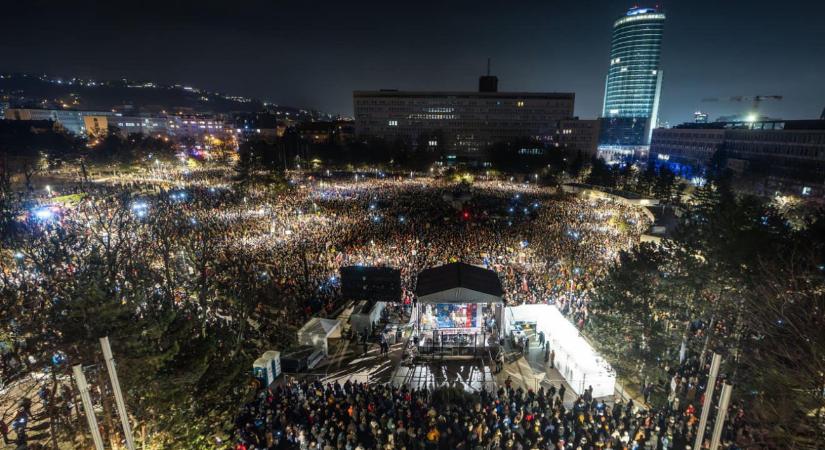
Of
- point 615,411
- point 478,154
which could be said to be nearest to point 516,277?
point 615,411

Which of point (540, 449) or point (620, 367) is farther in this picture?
point (620, 367)

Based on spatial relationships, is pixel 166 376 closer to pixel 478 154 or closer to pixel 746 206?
pixel 746 206

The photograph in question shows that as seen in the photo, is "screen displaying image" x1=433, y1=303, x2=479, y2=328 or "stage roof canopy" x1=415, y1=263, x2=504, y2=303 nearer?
"stage roof canopy" x1=415, y1=263, x2=504, y2=303

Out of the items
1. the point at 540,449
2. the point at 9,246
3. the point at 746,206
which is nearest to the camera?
the point at 540,449

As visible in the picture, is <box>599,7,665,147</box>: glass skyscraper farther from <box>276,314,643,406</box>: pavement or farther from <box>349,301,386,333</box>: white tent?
<box>349,301,386,333</box>: white tent

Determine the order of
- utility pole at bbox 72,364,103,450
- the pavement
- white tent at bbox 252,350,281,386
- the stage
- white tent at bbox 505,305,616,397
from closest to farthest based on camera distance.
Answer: utility pole at bbox 72,364,103,450
white tent at bbox 505,305,616,397
white tent at bbox 252,350,281,386
the pavement
the stage

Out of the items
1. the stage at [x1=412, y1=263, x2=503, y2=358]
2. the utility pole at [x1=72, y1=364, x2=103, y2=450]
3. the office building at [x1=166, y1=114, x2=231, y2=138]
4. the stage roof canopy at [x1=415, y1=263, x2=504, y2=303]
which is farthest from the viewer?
the office building at [x1=166, y1=114, x2=231, y2=138]

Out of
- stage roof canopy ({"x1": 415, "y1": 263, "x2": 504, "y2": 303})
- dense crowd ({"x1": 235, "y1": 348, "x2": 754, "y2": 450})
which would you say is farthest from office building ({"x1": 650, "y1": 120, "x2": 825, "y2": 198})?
dense crowd ({"x1": 235, "y1": 348, "x2": 754, "y2": 450})

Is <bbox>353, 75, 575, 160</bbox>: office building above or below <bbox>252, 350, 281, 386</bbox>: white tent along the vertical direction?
above
